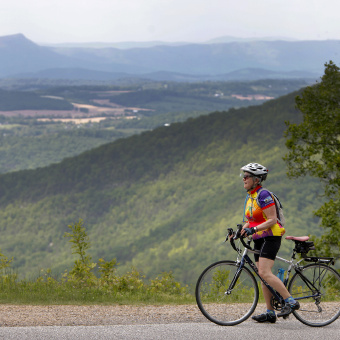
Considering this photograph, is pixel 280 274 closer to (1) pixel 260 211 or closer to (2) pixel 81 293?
(1) pixel 260 211

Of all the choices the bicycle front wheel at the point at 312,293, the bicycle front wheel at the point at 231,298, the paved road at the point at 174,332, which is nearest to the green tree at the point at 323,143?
the bicycle front wheel at the point at 312,293

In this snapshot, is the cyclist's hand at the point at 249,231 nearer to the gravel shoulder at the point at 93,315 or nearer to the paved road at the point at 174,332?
the paved road at the point at 174,332

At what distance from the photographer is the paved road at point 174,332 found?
21.5 feet

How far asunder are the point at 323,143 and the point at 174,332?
804 inches

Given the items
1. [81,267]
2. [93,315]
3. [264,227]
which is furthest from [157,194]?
[264,227]

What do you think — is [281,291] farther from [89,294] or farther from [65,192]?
[65,192]

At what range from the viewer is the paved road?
6555 mm

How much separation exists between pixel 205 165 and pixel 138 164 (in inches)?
826

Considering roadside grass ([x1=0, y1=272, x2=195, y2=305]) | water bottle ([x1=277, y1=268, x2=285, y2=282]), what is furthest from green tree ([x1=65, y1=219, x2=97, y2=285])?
water bottle ([x1=277, y1=268, x2=285, y2=282])

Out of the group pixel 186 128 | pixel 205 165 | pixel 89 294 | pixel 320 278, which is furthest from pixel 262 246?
pixel 186 128

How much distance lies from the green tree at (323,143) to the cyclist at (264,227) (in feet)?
52.1

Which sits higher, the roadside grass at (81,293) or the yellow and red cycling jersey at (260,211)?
the yellow and red cycling jersey at (260,211)

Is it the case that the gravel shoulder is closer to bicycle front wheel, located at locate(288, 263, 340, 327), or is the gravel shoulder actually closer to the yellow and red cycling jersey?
bicycle front wheel, located at locate(288, 263, 340, 327)

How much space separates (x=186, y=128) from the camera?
7254 inches
